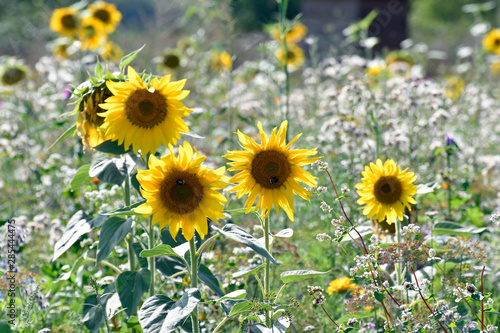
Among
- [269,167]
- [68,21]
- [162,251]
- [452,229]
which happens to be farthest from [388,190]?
[68,21]

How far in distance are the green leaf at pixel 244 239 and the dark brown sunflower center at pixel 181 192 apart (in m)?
0.12

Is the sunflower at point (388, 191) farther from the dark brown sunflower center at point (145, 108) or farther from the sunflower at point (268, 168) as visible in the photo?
the dark brown sunflower center at point (145, 108)

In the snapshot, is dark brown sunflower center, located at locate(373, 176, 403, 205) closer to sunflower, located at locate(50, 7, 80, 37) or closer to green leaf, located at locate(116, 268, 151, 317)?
green leaf, located at locate(116, 268, 151, 317)

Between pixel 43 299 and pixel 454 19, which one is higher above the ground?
pixel 454 19

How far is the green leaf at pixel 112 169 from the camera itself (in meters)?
2.05

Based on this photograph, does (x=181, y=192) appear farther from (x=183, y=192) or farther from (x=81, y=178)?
(x=81, y=178)

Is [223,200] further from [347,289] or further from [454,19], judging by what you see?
[454,19]

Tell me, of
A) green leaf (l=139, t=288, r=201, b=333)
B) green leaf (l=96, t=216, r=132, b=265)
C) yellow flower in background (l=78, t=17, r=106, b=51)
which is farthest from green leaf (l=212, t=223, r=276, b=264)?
yellow flower in background (l=78, t=17, r=106, b=51)

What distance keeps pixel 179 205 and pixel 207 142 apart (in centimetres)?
388

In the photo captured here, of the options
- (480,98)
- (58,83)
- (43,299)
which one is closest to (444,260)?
(43,299)

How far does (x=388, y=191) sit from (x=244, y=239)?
36.9 inches

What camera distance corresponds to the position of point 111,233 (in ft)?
6.62

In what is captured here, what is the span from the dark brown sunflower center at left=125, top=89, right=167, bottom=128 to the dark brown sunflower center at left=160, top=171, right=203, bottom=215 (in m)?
0.30

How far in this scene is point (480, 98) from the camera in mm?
5277
